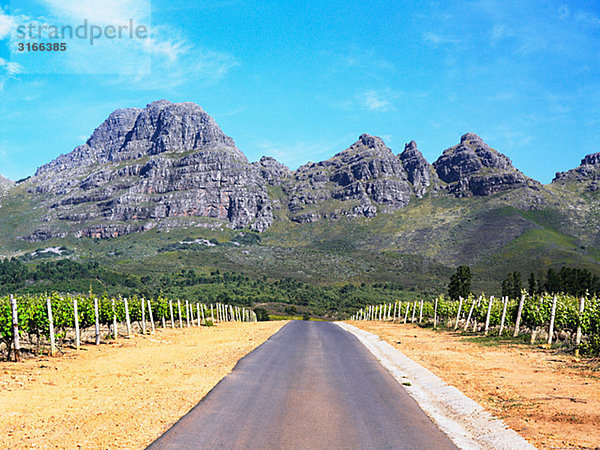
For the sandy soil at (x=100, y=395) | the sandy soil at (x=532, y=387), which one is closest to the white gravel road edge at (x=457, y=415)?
the sandy soil at (x=532, y=387)

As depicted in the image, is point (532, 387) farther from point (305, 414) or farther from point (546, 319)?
point (546, 319)

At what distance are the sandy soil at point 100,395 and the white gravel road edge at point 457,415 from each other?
5.76 metres

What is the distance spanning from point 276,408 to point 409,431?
303 cm

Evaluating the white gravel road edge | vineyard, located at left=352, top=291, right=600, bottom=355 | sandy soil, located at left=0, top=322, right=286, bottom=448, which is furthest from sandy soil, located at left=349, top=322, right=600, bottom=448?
sandy soil, located at left=0, top=322, right=286, bottom=448

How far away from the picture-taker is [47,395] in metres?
11.8

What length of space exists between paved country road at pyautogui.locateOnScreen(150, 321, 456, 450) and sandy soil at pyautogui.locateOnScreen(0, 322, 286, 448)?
73cm

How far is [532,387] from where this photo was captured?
13812mm

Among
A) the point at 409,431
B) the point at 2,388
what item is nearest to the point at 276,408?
the point at 409,431

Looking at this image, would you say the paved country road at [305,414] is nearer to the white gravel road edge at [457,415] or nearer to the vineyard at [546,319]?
the white gravel road edge at [457,415]

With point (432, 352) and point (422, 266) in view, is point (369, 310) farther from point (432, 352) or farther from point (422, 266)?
point (422, 266)

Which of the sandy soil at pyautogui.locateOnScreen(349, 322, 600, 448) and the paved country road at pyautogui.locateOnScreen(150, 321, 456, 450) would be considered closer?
the paved country road at pyautogui.locateOnScreen(150, 321, 456, 450)

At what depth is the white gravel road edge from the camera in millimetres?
8711

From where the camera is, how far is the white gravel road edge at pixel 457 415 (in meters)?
8.71

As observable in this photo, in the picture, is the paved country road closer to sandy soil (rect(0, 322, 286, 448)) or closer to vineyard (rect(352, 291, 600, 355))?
sandy soil (rect(0, 322, 286, 448))
